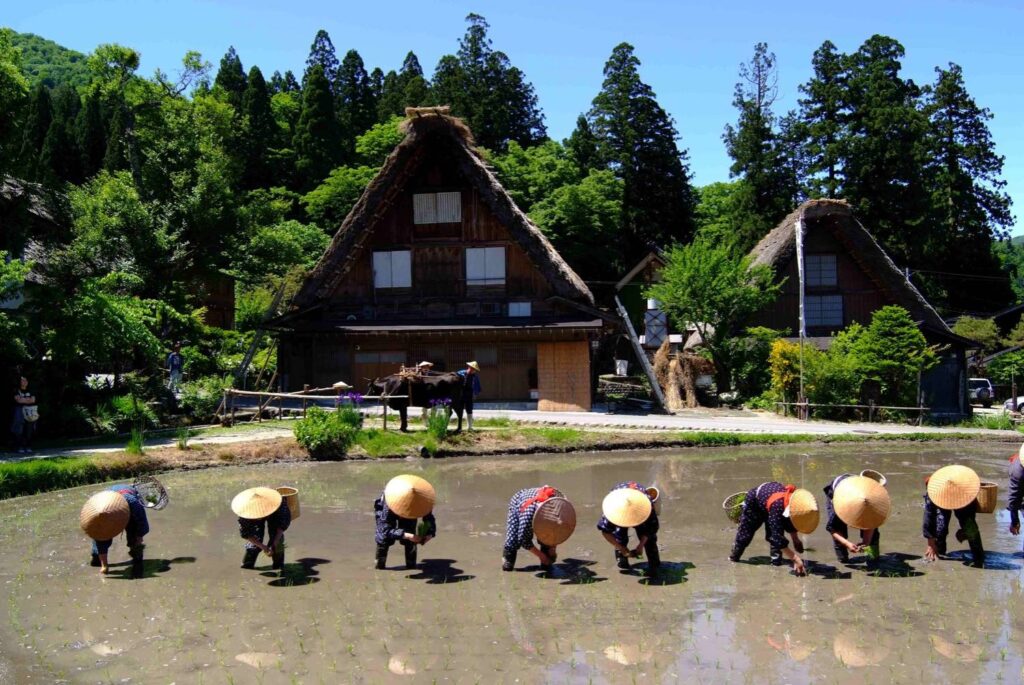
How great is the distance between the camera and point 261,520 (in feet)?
33.7

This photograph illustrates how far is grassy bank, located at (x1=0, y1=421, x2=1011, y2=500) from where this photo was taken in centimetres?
1614

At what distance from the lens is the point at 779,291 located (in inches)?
1351

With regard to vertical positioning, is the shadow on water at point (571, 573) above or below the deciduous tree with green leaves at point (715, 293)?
below

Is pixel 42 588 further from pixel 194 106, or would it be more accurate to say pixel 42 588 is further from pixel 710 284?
pixel 194 106

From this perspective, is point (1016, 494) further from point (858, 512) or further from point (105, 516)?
point (105, 516)

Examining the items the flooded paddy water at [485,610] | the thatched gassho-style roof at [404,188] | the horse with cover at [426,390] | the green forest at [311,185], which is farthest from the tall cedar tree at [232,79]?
the flooded paddy water at [485,610]

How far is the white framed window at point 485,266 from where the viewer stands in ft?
99.3

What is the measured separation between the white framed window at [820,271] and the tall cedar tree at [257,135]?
34.9 metres

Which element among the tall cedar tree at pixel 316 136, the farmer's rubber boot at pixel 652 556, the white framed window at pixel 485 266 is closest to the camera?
the farmer's rubber boot at pixel 652 556

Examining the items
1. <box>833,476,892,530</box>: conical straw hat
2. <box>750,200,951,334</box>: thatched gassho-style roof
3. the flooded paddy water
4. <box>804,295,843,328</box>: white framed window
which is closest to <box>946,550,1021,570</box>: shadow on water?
the flooded paddy water

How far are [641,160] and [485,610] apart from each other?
142 ft

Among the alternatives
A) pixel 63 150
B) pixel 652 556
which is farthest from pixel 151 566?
pixel 63 150

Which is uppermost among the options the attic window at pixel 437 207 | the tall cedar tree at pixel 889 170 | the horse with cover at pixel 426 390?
the tall cedar tree at pixel 889 170

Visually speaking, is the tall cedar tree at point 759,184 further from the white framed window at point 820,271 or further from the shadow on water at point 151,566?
the shadow on water at point 151,566
